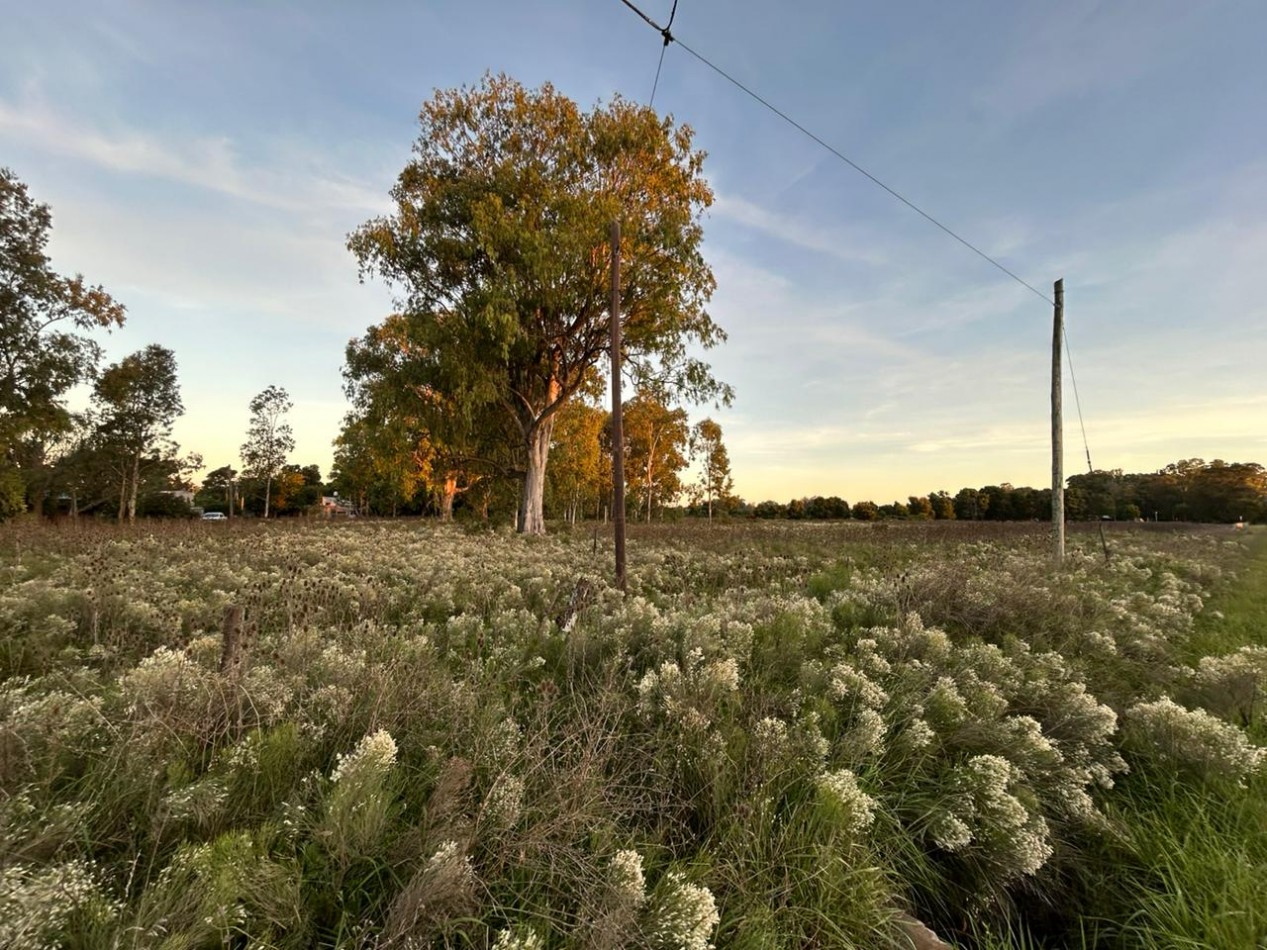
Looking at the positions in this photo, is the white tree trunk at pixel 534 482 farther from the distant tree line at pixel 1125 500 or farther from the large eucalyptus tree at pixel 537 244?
the distant tree line at pixel 1125 500

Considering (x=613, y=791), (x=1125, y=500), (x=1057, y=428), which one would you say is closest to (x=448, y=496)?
(x=1057, y=428)

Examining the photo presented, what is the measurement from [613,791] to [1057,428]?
51.1ft

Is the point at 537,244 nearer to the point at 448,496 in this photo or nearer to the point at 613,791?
the point at 613,791

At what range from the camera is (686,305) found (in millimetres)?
19797

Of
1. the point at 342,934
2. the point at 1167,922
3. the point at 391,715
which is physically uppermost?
the point at 391,715

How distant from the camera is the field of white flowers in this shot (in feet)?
6.34

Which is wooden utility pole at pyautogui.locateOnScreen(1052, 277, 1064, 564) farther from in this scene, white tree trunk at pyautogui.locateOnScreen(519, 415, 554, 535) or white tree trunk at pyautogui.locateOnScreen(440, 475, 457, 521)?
white tree trunk at pyautogui.locateOnScreen(440, 475, 457, 521)

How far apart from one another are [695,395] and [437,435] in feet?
30.6

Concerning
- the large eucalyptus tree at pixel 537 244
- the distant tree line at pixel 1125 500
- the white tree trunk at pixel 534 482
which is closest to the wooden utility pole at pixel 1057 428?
the large eucalyptus tree at pixel 537 244

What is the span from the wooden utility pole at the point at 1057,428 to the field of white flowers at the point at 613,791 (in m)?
9.96

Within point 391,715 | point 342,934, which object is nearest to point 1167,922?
point 342,934

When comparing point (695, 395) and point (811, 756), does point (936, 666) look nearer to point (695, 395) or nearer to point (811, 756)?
point (811, 756)

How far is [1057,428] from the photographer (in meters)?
13.8

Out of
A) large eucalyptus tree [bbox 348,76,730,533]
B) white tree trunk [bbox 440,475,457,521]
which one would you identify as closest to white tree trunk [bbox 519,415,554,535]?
large eucalyptus tree [bbox 348,76,730,533]
